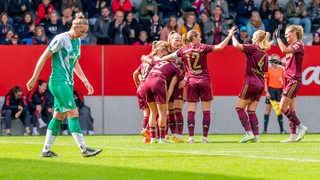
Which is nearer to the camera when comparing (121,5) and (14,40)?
(14,40)

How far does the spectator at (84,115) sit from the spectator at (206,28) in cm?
437

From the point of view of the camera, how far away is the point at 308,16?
33500mm

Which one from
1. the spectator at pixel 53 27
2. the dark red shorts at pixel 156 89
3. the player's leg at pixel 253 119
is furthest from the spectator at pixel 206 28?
the dark red shorts at pixel 156 89

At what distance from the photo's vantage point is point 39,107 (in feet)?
93.6

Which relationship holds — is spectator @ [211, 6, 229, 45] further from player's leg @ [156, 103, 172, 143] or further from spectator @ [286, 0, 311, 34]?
player's leg @ [156, 103, 172, 143]

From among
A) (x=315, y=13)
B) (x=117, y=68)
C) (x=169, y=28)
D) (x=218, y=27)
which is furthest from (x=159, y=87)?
(x=315, y=13)

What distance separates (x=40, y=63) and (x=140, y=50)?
1313cm

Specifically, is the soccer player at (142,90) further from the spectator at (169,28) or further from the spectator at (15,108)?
the spectator at (169,28)

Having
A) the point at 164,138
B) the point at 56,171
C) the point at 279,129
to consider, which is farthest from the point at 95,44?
the point at 56,171

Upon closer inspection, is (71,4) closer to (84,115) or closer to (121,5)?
(121,5)

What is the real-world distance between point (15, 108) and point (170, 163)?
13.9m

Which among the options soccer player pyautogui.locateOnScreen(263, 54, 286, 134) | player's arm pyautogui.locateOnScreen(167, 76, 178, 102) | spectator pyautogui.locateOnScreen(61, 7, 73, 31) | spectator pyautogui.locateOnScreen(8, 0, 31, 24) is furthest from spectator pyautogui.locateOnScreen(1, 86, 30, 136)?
player's arm pyautogui.locateOnScreen(167, 76, 178, 102)

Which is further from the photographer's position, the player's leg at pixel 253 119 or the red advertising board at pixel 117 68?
the red advertising board at pixel 117 68

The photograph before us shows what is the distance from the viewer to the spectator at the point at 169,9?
3241 cm
